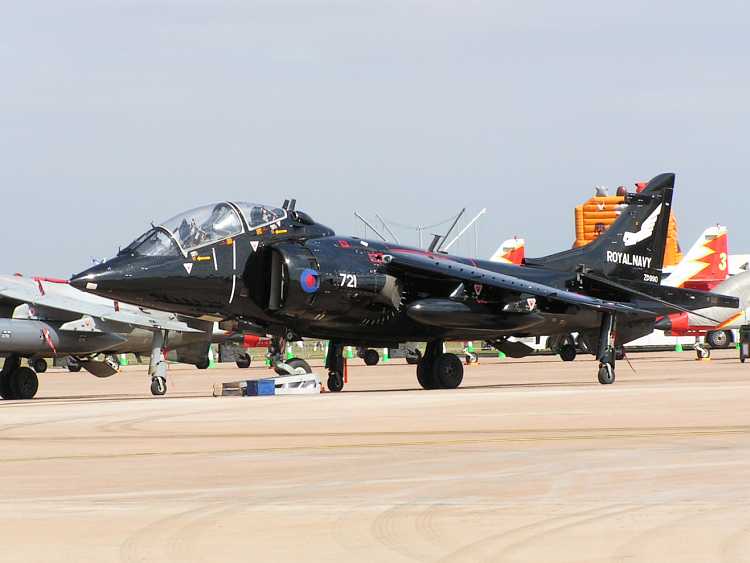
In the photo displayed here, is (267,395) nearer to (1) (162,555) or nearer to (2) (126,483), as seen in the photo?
(2) (126,483)

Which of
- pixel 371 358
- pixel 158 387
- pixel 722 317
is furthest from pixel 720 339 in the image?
pixel 158 387

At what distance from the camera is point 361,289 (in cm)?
2598

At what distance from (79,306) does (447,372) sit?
8.60 m

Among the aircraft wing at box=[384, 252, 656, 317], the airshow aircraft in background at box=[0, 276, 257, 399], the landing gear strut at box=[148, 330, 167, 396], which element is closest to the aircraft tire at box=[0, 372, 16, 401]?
the airshow aircraft in background at box=[0, 276, 257, 399]

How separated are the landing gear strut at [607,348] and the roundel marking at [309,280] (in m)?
7.49

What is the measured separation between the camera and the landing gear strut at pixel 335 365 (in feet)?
90.7

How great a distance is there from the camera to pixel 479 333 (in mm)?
28031

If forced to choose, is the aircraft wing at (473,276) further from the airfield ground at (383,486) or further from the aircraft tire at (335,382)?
the airfield ground at (383,486)

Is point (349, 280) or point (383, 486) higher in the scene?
point (349, 280)

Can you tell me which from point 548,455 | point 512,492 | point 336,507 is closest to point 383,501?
point 336,507

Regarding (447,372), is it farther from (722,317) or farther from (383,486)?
(722,317)

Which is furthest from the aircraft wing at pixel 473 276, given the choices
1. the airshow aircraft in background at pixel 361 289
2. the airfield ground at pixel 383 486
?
the airfield ground at pixel 383 486

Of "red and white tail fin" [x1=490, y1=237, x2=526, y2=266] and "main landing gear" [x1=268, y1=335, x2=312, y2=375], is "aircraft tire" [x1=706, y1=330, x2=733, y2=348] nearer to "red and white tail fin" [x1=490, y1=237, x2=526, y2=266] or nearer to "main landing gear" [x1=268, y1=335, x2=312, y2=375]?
"red and white tail fin" [x1=490, y1=237, x2=526, y2=266]

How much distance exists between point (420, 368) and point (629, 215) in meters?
7.91
